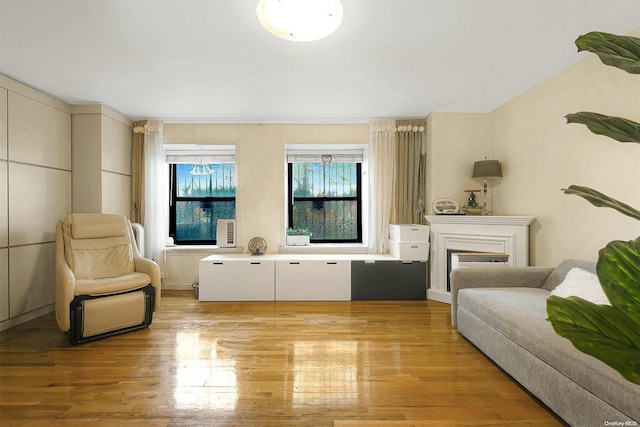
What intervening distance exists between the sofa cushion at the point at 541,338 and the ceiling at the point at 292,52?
197 centimetres

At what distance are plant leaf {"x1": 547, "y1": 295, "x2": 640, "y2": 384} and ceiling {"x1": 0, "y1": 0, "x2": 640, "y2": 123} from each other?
209 centimetres

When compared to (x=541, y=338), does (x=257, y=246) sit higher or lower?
higher

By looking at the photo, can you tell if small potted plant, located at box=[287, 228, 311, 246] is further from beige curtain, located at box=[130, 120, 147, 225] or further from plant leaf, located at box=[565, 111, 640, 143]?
plant leaf, located at box=[565, 111, 640, 143]

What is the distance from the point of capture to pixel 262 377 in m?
2.28

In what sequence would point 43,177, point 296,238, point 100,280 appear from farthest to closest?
point 296,238 < point 43,177 < point 100,280

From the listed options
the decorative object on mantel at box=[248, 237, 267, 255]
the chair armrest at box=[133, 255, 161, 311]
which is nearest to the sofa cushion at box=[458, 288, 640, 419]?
the decorative object on mantel at box=[248, 237, 267, 255]

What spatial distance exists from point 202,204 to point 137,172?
982 millimetres

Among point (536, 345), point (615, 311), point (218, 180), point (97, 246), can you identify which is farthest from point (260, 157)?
point (615, 311)

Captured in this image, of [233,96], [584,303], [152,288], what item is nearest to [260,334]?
[152,288]

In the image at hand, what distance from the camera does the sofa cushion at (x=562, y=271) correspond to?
103 inches

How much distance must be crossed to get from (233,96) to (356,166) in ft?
7.15

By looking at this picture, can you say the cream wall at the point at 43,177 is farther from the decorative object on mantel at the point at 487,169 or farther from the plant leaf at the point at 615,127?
the decorative object on mantel at the point at 487,169

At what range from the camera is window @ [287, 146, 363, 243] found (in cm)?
516

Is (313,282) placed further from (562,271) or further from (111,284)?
(562,271)
